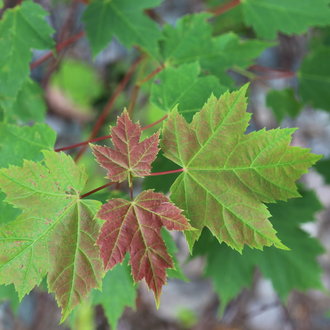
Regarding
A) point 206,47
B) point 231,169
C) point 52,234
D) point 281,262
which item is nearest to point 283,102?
point 206,47

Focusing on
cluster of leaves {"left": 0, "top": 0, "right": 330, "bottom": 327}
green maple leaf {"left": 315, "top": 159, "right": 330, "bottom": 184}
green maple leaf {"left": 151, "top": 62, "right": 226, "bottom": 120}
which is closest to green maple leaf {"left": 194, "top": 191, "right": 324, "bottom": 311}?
green maple leaf {"left": 315, "top": 159, "right": 330, "bottom": 184}

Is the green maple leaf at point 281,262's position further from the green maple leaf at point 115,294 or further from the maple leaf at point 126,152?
the maple leaf at point 126,152

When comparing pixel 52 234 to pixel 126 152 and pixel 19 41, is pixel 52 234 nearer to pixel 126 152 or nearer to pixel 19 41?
pixel 126 152

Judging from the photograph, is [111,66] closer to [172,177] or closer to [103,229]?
[172,177]

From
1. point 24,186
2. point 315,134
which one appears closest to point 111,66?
point 315,134

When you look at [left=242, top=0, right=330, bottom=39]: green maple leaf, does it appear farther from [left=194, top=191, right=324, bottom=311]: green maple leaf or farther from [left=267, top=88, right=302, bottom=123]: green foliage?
[left=194, top=191, right=324, bottom=311]: green maple leaf
